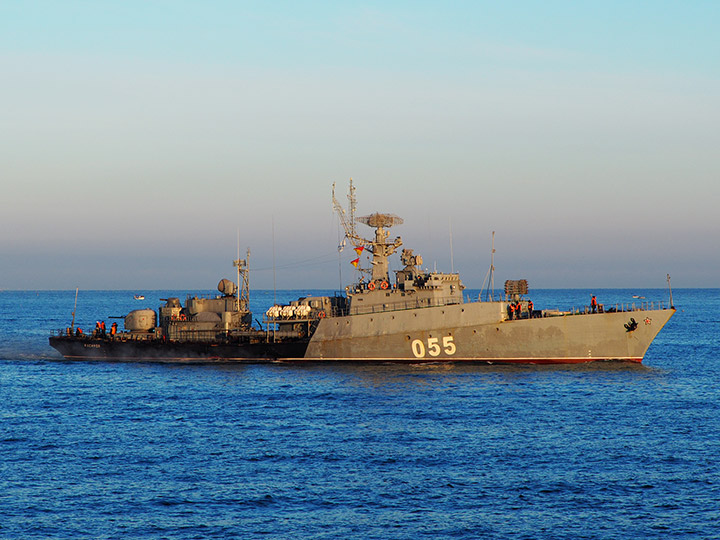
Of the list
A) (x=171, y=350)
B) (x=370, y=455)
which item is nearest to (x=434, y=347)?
(x=171, y=350)

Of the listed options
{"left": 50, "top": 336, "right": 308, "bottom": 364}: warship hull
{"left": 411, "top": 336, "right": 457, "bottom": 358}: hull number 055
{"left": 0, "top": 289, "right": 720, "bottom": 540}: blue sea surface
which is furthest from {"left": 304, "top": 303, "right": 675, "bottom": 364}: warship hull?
{"left": 50, "top": 336, "right": 308, "bottom": 364}: warship hull

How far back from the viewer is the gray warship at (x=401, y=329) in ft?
194

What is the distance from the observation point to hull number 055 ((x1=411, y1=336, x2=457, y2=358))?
60094mm

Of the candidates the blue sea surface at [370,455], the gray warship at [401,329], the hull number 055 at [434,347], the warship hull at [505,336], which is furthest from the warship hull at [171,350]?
the hull number 055 at [434,347]

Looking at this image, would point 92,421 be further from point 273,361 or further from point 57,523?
point 273,361

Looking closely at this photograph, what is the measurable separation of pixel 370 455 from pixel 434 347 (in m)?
26.8

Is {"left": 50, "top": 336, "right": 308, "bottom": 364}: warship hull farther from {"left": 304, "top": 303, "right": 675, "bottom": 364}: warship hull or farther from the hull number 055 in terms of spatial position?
the hull number 055

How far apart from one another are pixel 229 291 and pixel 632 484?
50.4 metres

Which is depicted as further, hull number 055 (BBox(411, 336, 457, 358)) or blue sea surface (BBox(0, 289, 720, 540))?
hull number 055 (BBox(411, 336, 457, 358))

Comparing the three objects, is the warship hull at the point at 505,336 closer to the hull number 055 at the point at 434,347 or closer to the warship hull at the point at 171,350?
the hull number 055 at the point at 434,347

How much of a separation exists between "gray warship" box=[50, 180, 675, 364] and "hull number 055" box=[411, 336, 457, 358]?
82mm

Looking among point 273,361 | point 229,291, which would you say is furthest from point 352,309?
point 229,291

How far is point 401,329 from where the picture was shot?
6091 cm

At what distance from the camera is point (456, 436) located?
124 feet
